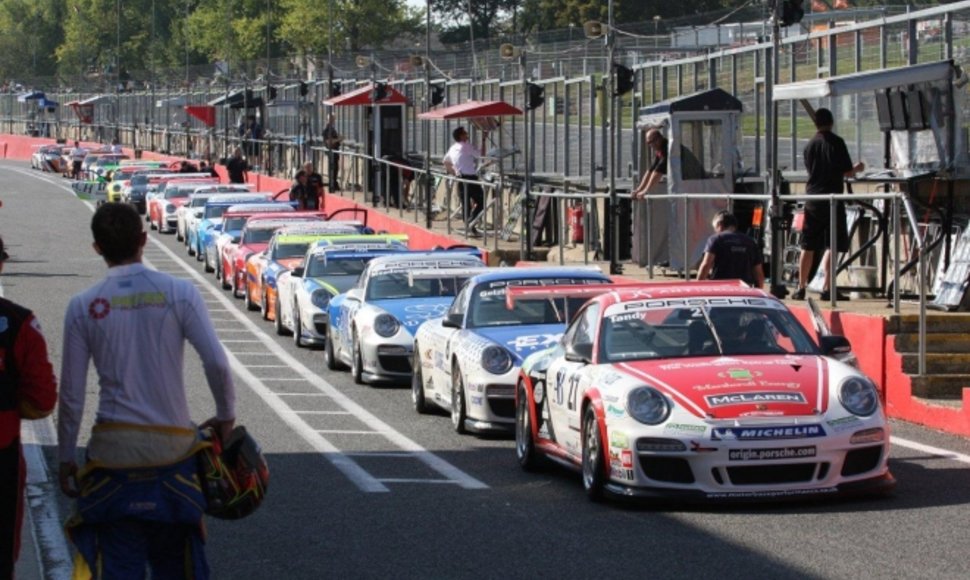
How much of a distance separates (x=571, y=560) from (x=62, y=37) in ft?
625

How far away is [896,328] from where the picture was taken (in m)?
15.3

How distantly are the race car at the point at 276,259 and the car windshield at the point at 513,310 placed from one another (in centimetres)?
1018

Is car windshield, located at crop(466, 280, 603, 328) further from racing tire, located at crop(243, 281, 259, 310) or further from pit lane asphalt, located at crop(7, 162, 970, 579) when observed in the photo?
racing tire, located at crop(243, 281, 259, 310)

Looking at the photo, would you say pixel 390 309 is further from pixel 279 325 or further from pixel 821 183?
pixel 279 325

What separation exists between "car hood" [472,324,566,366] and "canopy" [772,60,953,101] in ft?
12.7

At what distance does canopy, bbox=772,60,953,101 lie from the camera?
57.1 ft

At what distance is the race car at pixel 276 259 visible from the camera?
2648 centimetres

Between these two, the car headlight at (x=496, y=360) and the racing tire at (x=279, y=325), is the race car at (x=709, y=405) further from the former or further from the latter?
the racing tire at (x=279, y=325)

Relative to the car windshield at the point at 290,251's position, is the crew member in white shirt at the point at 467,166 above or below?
above

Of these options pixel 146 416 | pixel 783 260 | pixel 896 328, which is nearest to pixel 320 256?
pixel 783 260

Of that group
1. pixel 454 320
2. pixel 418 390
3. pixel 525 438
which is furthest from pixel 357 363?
pixel 525 438

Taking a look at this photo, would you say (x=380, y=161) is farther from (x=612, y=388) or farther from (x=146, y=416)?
(x=146, y=416)

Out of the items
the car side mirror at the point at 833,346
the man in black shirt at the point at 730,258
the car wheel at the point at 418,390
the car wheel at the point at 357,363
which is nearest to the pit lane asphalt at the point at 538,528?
the car side mirror at the point at 833,346

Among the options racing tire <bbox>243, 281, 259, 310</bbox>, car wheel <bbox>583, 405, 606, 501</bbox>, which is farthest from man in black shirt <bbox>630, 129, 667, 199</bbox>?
car wheel <bbox>583, 405, 606, 501</bbox>
